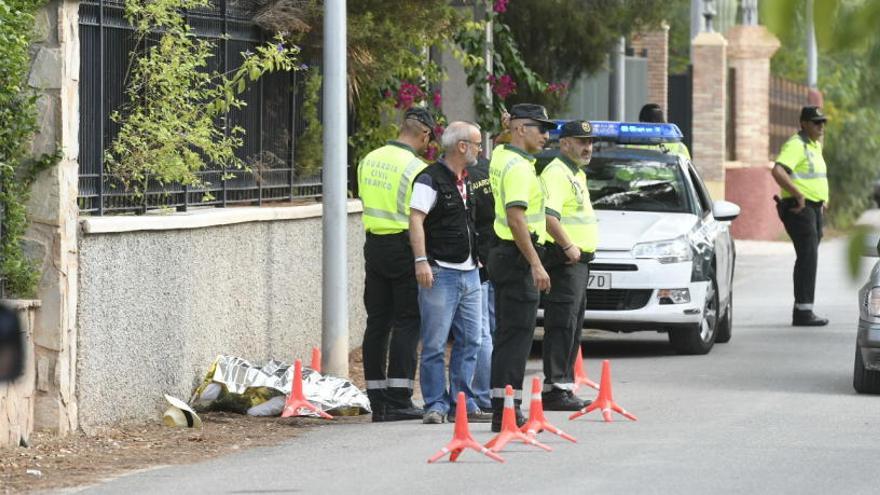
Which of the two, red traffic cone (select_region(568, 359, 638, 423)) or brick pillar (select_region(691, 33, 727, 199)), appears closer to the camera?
red traffic cone (select_region(568, 359, 638, 423))

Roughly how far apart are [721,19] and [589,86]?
9.90m

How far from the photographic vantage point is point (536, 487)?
25.6ft

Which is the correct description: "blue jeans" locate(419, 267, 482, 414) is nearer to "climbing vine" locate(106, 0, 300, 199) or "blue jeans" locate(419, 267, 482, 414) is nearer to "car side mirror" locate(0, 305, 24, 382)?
"climbing vine" locate(106, 0, 300, 199)

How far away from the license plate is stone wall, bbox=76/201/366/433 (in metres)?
2.15

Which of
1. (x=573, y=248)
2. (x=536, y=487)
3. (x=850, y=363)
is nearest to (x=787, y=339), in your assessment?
(x=850, y=363)

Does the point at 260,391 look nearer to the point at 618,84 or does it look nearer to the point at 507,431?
the point at 507,431

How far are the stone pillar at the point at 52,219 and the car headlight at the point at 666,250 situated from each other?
578cm

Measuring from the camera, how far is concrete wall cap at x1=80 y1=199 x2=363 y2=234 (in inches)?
383

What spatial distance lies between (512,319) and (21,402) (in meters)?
2.68

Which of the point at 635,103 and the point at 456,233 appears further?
the point at 635,103

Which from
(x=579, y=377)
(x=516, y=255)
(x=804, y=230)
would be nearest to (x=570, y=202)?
(x=516, y=255)

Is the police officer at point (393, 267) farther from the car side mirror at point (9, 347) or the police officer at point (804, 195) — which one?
the car side mirror at point (9, 347)

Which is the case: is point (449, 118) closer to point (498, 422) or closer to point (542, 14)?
point (542, 14)

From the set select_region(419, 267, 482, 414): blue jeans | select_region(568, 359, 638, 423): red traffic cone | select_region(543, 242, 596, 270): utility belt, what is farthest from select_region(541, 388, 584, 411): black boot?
select_region(543, 242, 596, 270): utility belt
